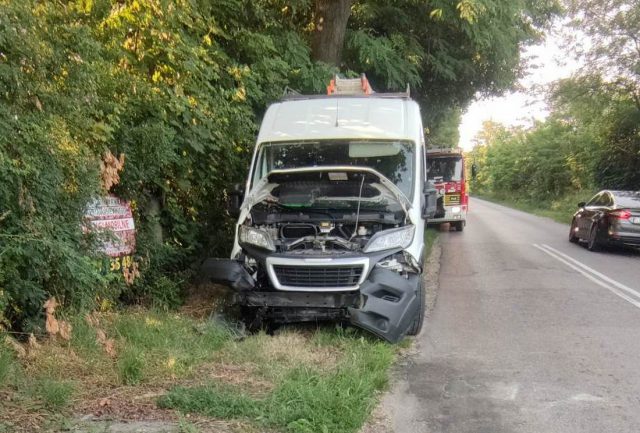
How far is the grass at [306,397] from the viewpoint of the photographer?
4395mm

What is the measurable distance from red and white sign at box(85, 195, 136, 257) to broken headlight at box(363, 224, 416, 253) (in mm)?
2631

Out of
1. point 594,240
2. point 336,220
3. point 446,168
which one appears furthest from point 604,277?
point 446,168

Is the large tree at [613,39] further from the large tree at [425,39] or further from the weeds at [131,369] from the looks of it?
the weeds at [131,369]

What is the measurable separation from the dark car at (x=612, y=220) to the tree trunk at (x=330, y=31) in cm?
761

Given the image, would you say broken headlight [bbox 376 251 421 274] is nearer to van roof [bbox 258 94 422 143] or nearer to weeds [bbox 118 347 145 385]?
van roof [bbox 258 94 422 143]

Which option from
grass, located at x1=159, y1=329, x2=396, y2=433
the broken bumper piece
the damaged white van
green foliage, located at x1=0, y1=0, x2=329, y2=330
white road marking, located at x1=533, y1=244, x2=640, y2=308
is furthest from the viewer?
white road marking, located at x1=533, y1=244, x2=640, y2=308

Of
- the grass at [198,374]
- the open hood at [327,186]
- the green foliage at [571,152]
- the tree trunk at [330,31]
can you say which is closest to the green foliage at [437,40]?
the tree trunk at [330,31]

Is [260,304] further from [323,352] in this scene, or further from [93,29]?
[93,29]

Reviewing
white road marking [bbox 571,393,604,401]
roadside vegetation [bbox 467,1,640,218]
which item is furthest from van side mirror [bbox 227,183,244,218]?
roadside vegetation [bbox 467,1,640,218]

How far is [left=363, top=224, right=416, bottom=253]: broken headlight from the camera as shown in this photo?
21.3ft

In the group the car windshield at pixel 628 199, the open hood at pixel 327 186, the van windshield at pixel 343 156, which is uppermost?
the van windshield at pixel 343 156

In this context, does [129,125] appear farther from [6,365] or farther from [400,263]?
[400,263]

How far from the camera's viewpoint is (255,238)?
6742mm

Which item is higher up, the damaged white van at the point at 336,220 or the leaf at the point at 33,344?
the damaged white van at the point at 336,220
